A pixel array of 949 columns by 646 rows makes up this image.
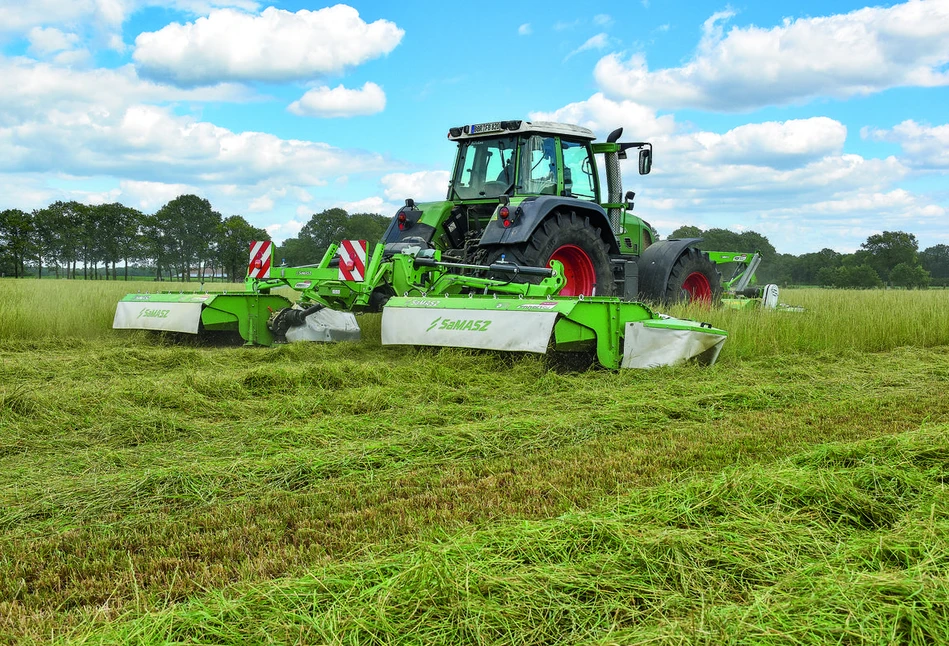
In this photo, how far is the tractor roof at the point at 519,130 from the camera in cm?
834

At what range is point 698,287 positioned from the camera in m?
10.1

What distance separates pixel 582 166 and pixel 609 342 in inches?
133

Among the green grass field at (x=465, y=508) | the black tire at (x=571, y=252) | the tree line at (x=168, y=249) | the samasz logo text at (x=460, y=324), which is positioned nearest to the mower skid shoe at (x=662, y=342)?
the green grass field at (x=465, y=508)

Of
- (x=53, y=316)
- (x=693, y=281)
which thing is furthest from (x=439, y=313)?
(x=53, y=316)

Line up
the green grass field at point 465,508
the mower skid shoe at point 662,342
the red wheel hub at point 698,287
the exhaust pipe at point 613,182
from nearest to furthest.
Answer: the green grass field at point 465,508 < the mower skid shoe at point 662,342 < the exhaust pipe at point 613,182 < the red wheel hub at point 698,287

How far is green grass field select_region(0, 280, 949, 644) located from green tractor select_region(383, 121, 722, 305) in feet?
6.92

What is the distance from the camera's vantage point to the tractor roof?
8344 millimetres

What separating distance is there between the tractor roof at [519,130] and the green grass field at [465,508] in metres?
3.51

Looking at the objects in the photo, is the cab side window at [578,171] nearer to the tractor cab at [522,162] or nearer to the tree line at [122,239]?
the tractor cab at [522,162]

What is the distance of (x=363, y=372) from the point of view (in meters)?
5.76

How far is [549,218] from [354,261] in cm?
199

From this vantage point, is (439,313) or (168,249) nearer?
(439,313)

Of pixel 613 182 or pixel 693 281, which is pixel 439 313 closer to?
pixel 613 182

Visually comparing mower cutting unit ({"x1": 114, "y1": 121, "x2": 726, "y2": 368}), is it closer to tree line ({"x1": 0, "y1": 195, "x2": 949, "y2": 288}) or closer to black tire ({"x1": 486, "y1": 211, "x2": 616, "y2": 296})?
black tire ({"x1": 486, "y1": 211, "x2": 616, "y2": 296})
